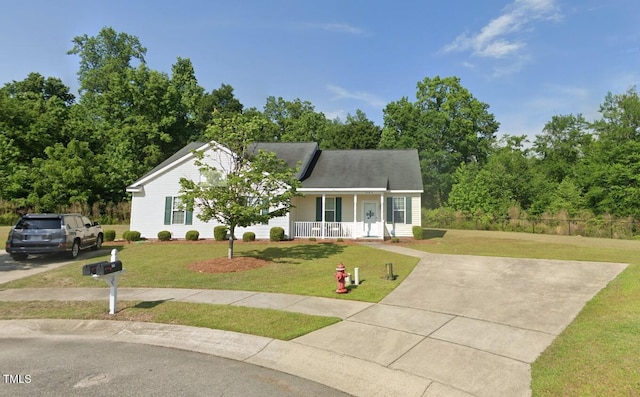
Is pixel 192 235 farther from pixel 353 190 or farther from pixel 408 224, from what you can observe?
pixel 408 224

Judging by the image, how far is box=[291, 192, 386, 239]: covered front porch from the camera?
20344mm

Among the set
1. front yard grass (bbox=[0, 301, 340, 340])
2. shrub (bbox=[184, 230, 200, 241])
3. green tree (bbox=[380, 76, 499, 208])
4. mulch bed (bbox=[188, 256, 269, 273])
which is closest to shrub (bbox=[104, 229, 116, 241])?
shrub (bbox=[184, 230, 200, 241])

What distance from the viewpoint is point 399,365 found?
468 centimetres

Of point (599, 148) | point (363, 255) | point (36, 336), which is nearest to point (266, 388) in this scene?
point (36, 336)

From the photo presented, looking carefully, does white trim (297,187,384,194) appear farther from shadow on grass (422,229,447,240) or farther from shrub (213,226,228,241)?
shrub (213,226,228,241)

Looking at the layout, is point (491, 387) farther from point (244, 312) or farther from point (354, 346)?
point (244, 312)

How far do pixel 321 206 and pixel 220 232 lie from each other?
6343 mm

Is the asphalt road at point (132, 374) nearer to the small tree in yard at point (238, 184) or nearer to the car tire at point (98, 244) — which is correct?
the small tree in yard at point (238, 184)

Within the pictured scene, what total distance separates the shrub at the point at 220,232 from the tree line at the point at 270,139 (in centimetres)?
659

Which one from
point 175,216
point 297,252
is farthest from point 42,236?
point 297,252

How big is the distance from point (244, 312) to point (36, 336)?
351cm

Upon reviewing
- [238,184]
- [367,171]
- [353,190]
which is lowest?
Result: [238,184]

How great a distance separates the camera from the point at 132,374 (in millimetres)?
4414

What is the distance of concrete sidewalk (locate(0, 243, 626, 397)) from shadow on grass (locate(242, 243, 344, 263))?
486cm
